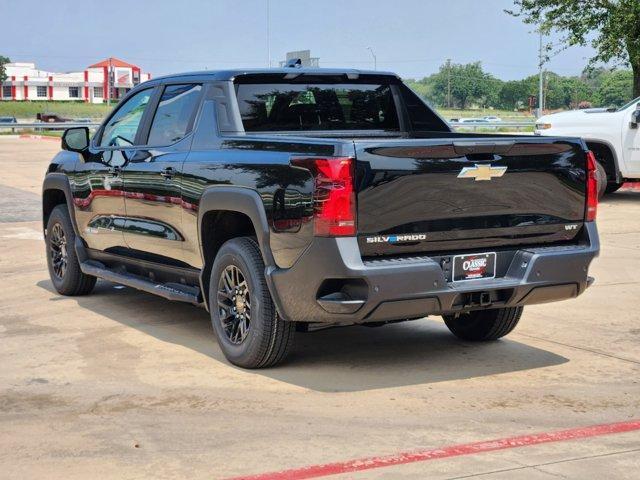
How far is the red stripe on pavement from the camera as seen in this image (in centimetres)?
487

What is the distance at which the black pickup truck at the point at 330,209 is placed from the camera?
20.1 feet

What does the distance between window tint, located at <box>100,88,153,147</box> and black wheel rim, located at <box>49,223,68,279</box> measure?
1.07 metres

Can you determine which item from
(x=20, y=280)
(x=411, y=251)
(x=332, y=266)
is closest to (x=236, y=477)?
(x=332, y=266)

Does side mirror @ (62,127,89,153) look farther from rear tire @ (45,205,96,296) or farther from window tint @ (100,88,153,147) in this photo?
rear tire @ (45,205,96,296)

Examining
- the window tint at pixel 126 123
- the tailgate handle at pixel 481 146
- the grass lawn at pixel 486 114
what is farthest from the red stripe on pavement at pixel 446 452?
the grass lawn at pixel 486 114

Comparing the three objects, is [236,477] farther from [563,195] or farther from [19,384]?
A: [563,195]

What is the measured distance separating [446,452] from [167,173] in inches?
131

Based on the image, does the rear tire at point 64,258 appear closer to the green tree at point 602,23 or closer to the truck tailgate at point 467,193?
the truck tailgate at point 467,193

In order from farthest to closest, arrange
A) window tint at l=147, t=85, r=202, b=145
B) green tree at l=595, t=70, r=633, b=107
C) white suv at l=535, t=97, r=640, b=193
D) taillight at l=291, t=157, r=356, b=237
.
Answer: green tree at l=595, t=70, r=633, b=107 → white suv at l=535, t=97, r=640, b=193 → window tint at l=147, t=85, r=202, b=145 → taillight at l=291, t=157, r=356, b=237

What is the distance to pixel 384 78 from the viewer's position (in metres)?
8.31

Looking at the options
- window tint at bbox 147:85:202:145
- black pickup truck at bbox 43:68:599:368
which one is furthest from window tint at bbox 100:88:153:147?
Result: window tint at bbox 147:85:202:145

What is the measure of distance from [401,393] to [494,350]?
1.44m

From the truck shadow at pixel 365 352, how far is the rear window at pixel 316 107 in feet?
5.01

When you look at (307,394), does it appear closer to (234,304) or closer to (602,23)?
(234,304)
